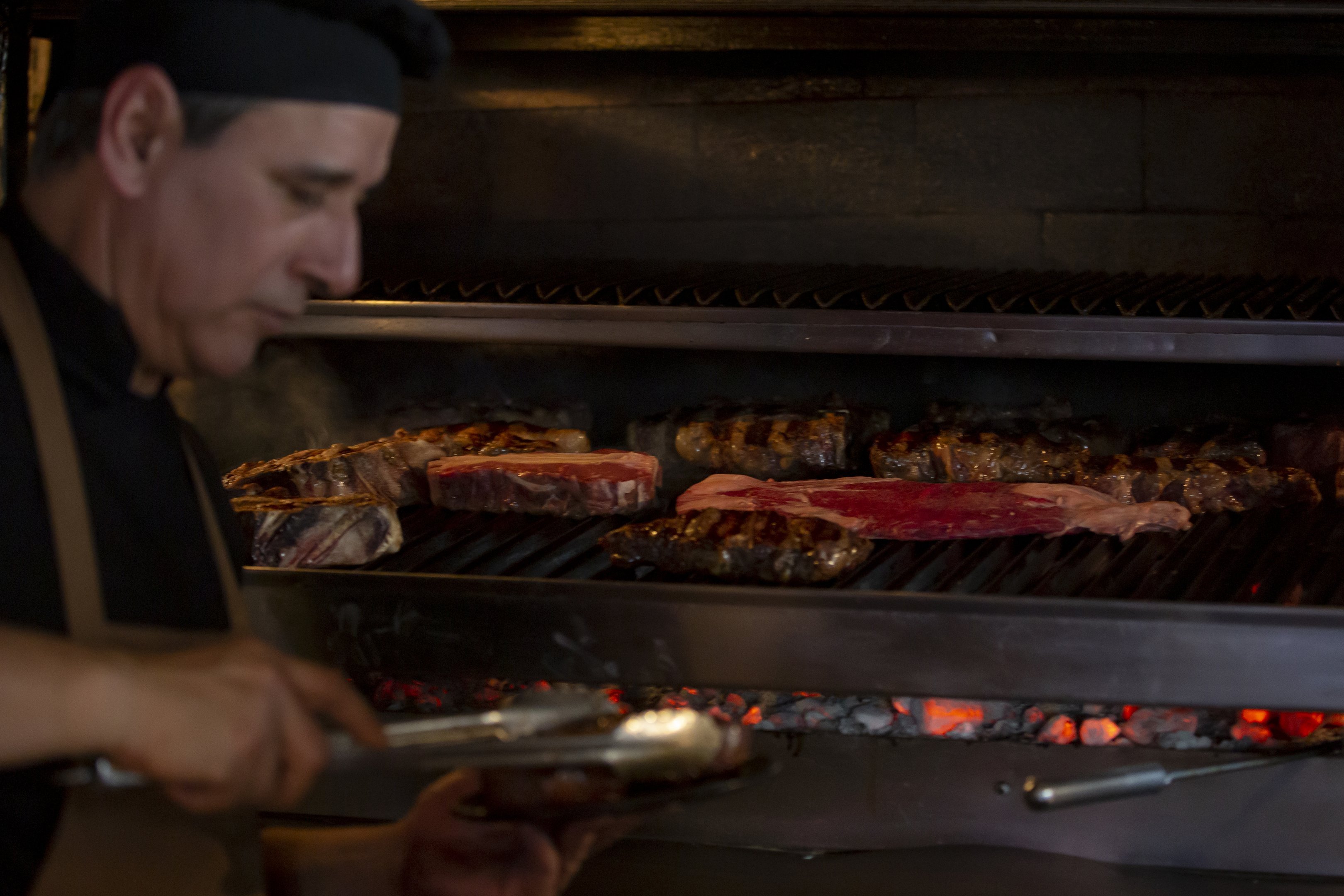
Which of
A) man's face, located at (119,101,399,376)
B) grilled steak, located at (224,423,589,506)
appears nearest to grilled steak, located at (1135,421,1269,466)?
grilled steak, located at (224,423,589,506)

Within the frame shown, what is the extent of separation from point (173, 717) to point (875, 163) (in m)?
2.95

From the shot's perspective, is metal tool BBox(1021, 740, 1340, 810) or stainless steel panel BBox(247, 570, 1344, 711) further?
stainless steel panel BBox(247, 570, 1344, 711)

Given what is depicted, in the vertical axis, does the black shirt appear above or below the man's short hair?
below

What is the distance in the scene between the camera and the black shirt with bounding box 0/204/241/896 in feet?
4.48

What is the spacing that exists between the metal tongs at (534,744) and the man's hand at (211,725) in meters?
0.04

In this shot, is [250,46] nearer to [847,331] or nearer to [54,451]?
[54,451]

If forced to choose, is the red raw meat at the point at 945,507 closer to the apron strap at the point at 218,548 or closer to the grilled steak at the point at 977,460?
the grilled steak at the point at 977,460

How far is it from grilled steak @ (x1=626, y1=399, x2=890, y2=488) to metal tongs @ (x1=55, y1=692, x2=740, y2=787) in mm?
1812

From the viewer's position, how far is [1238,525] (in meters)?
2.72

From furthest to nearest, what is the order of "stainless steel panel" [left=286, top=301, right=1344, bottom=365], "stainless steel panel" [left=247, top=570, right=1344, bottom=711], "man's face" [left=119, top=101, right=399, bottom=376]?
"stainless steel panel" [left=286, top=301, right=1344, bottom=365] → "stainless steel panel" [left=247, top=570, right=1344, bottom=711] → "man's face" [left=119, top=101, right=399, bottom=376]

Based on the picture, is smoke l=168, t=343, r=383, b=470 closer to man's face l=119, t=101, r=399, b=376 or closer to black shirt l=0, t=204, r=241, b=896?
black shirt l=0, t=204, r=241, b=896

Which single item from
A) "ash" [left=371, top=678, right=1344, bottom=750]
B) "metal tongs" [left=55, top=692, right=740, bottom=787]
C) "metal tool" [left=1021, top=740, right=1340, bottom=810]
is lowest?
"ash" [left=371, top=678, right=1344, bottom=750]

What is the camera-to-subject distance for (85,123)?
4.35 feet

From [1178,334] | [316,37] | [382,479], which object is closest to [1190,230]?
[1178,334]
